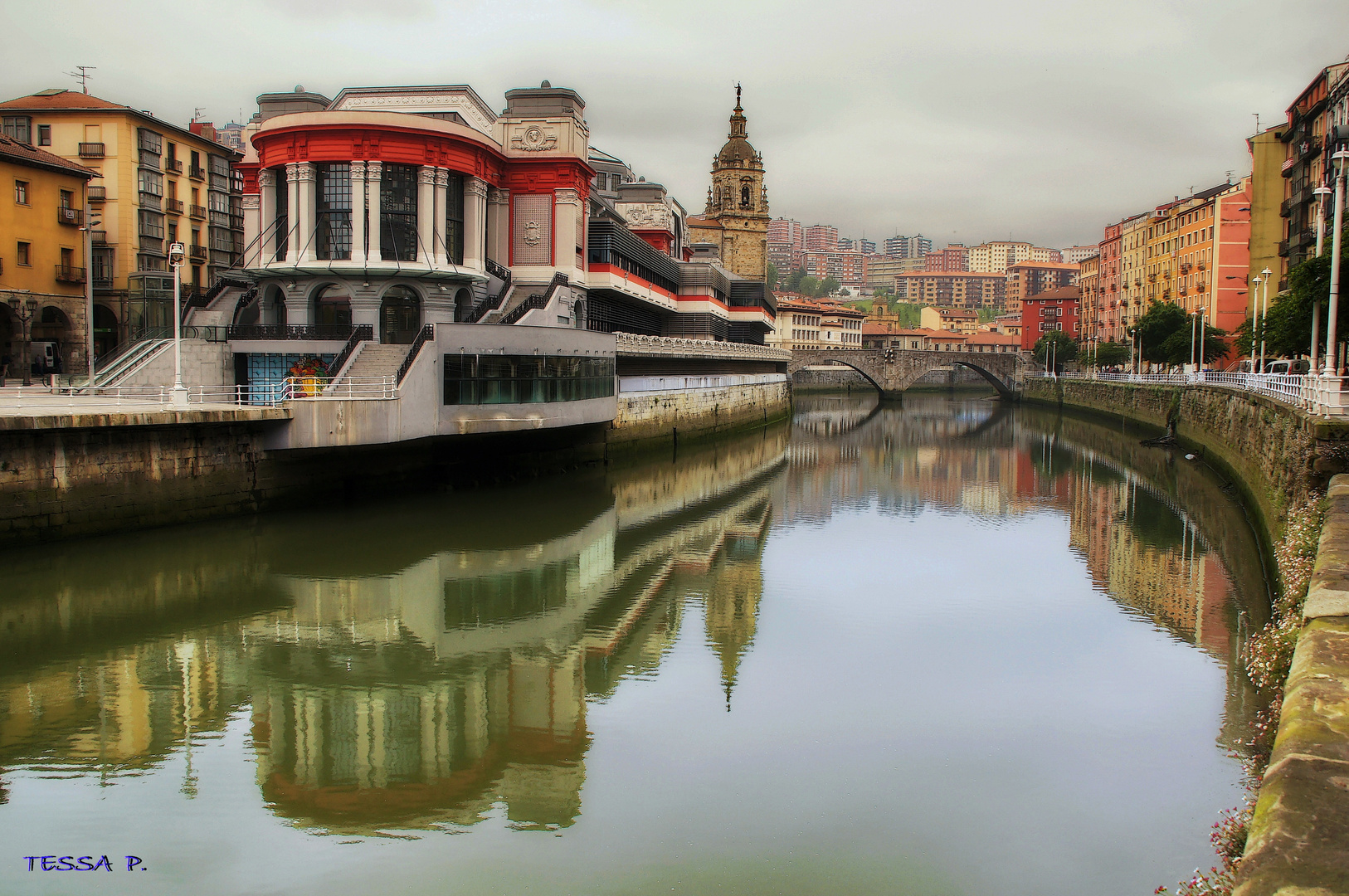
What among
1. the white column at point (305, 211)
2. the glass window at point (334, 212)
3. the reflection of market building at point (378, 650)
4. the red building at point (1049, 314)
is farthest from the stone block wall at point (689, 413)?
the red building at point (1049, 314)

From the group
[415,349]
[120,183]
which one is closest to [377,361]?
[415,349]

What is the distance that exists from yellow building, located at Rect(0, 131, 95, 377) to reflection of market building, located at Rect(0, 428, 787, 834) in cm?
2205

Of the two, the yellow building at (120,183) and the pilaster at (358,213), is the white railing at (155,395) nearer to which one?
the pilaster at (358,213)

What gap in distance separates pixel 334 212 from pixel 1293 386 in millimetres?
30030

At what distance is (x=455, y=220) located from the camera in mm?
36750

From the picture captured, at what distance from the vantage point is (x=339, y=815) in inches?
395

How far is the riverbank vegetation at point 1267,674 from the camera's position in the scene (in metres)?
7.68

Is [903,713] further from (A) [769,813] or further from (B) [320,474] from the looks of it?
(B) [320,474]

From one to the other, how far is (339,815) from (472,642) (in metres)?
6.10

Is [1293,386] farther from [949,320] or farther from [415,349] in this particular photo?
[949,320]

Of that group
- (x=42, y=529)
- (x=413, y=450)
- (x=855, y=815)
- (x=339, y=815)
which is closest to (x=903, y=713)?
(x=855, y=815)

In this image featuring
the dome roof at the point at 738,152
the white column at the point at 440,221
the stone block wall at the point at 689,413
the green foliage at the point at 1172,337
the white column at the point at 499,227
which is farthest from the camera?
the dome roof at the point at 738,152

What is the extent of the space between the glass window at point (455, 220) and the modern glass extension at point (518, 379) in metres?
7.06

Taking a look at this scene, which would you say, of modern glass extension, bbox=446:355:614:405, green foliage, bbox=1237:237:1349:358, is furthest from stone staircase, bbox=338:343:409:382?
green foliage, bbox=1237:237:1349:358
